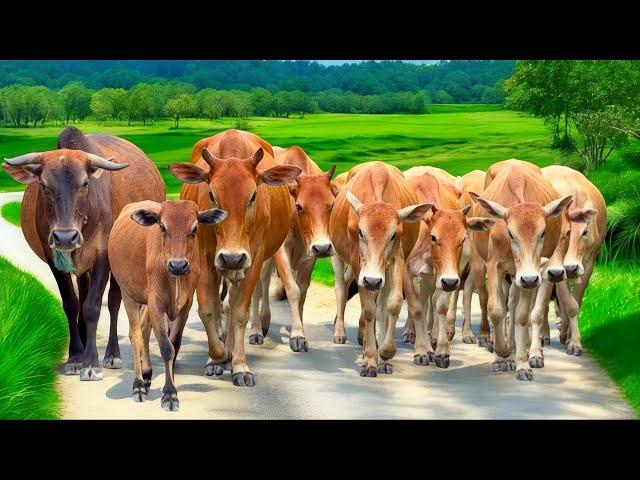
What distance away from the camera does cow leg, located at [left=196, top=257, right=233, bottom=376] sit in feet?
45.5

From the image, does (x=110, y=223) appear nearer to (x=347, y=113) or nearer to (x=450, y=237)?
(x=450, y=237)

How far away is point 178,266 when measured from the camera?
38.4 feet

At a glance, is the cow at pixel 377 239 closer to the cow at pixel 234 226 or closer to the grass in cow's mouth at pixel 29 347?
the cow at pixel 234 226

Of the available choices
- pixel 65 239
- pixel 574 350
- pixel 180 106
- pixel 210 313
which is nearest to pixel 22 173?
pixel 65 239

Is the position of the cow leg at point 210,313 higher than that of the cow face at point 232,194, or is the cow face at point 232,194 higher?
the cow face at point 232,194

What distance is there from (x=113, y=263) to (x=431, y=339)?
535 cm

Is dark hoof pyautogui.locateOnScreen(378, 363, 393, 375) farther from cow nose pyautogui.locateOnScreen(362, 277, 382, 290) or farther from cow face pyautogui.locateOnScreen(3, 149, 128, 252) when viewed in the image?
cow face pyautogui.locateOnScreen(3, 149, 128, 252)

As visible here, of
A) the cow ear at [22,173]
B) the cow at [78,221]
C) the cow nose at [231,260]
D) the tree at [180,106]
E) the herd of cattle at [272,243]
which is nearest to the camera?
the herd of cattle at [272,243]

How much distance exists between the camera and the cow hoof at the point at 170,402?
39.0 feet

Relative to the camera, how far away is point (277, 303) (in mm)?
20219

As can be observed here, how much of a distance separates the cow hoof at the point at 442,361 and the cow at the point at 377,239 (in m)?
0.76

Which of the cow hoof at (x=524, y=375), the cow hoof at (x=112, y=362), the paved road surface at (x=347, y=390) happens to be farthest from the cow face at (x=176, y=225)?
the cow hoof at (x=524, y=375)

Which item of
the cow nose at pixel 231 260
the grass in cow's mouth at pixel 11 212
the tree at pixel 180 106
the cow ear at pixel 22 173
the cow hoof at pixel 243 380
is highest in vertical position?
the cow ear at pixel 22 173

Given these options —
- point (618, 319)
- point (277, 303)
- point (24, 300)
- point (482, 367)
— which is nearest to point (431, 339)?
point (482, 367)
